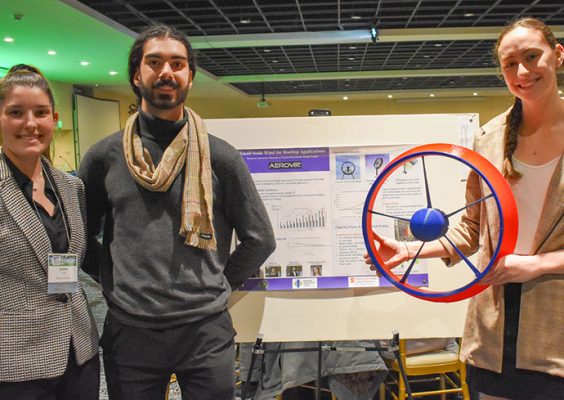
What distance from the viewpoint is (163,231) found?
160 centimetres

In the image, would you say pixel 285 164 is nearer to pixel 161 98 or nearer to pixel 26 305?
pixel 161 98

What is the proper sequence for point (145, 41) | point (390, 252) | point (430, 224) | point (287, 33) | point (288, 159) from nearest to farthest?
point (430, 224) → point (390, 252) → point (145, 41) → point (288, 159) → point (287, 33)

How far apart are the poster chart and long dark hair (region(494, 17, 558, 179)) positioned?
960mm

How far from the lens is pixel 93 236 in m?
1.78

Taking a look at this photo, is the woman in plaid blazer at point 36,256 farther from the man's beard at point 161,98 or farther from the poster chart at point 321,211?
the poster chart at point 321,211

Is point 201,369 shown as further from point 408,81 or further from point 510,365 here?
point 408,81

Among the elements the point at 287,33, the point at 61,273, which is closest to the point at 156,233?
the point at 61,273

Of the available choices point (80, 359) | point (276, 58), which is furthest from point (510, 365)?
point (276, 58)

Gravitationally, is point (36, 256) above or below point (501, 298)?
above

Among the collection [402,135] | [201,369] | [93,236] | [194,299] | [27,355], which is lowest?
[201,369]

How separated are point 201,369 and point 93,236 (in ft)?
1.87

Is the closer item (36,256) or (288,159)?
(36,256)

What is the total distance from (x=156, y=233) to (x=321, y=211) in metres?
0.96

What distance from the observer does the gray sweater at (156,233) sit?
1.57 meters
